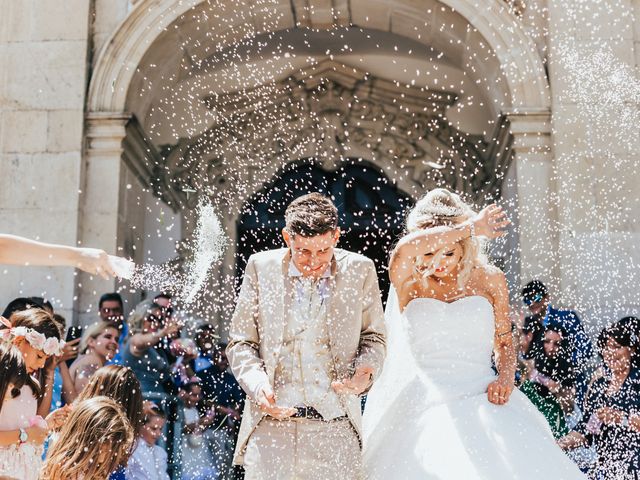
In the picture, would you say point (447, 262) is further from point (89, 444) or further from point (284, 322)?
point (89, 444)

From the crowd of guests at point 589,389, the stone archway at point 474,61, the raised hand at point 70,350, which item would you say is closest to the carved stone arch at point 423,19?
the stone archway at point 474,61

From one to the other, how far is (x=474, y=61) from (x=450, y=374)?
5.86m

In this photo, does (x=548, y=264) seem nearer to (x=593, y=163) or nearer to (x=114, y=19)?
(x=593, y=163)

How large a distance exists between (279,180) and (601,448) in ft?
21.1

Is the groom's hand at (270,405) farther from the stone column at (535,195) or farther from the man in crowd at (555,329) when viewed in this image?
the stone column at (535,195)

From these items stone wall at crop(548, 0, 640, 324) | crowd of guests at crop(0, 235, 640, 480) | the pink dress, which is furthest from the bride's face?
stone wall at crop(548, 0, 640, 324)

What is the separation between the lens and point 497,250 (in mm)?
8531

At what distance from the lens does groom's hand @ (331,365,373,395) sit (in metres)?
3.07

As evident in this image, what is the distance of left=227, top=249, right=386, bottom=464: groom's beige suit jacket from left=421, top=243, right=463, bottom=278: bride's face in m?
0.67

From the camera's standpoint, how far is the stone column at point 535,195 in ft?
24.7

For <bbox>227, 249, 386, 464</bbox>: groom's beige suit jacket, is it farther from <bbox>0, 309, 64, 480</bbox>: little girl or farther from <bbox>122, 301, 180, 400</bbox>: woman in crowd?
<bbox>122, 301, 180, 400</bbox>: woman in crowd


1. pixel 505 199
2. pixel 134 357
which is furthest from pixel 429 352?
pixel 505 199

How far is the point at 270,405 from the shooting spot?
118 inches

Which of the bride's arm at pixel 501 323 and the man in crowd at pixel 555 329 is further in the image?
the man in crowd at pixel 555 329
